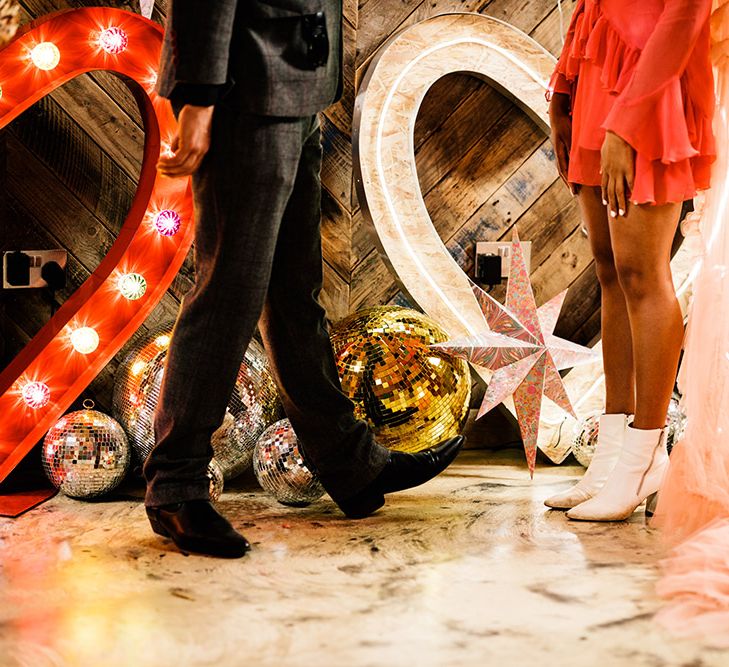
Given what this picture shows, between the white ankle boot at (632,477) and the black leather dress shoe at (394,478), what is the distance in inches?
12.8

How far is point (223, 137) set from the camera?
5.11ft

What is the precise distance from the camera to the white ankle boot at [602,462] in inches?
76.7

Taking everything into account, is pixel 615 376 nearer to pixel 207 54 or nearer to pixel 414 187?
pixel 414 187

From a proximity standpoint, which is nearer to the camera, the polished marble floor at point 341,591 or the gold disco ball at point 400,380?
the polished marble floor at point 341,591

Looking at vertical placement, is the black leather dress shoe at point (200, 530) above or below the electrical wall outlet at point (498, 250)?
below

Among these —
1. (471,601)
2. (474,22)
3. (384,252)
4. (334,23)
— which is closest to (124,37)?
(334,23)

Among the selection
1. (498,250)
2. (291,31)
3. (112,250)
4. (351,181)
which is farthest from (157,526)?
(498,250)

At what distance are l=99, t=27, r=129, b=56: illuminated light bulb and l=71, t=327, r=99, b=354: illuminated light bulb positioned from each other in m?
0.62

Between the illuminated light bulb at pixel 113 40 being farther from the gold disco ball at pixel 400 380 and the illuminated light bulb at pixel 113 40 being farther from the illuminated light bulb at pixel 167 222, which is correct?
the gold disco ball at pixel 400 380

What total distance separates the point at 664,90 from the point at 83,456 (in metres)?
1.41

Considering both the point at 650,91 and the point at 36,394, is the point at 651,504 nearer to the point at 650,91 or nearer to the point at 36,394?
the point at 650,91

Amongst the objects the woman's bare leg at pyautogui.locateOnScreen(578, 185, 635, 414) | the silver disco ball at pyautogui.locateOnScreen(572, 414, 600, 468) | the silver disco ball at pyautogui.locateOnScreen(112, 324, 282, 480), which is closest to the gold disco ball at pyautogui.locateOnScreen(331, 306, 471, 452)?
the silver disco ball at pyautogui.locateOnScreen(112, 324, 282, 480)

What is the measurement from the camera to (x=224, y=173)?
1.55 meters

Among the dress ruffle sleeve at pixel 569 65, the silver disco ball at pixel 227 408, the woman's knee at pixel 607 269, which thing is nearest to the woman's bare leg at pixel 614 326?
the woman's knee at pixel 607 269
